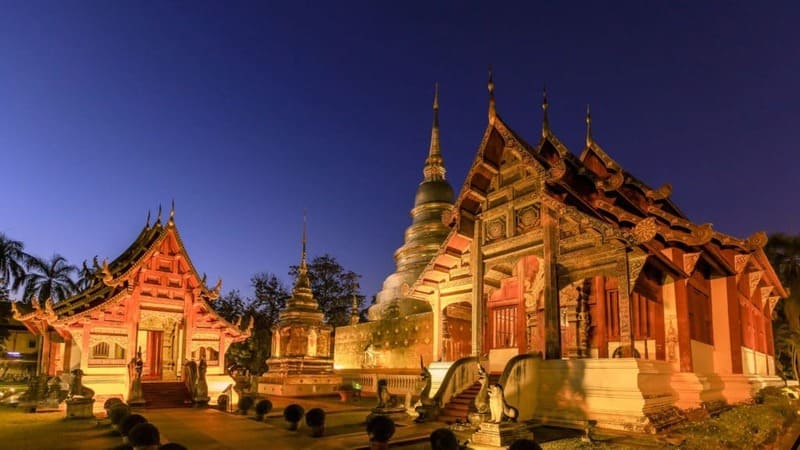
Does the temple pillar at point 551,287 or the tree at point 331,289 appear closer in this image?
the temple pillar at point 551,287

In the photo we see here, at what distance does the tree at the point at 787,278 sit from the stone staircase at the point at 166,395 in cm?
2805

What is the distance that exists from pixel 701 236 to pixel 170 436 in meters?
12.3

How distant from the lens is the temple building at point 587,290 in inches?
484

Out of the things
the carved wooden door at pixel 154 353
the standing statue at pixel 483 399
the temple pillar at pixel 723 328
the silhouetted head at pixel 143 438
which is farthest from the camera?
the carved wooden door at pixel 154 353

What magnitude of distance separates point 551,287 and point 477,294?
264cm

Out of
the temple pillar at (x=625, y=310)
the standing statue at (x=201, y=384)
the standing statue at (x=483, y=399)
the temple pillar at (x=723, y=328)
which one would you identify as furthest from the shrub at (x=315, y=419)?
the temple pillar at (x=723, y=328)

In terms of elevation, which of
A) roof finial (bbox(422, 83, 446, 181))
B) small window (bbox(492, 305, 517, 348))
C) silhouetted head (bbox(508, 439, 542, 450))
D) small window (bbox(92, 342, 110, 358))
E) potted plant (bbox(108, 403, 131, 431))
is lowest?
potted plant (bbox(108, 403, 131, 431))

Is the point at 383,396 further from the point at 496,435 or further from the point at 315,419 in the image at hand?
the point at 496,435

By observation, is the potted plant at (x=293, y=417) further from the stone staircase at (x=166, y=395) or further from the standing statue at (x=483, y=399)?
the stone staircase at (x=166, y=395)

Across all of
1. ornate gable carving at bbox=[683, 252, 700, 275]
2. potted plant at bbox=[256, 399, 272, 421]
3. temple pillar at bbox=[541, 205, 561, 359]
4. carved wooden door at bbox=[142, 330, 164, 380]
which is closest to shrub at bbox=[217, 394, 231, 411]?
potted plant at bbox=[256, 399, 272, 421]

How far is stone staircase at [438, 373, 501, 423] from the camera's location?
13.5m

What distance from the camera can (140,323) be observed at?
24.5 meters

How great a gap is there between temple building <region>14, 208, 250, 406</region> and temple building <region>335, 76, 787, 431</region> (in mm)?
11234

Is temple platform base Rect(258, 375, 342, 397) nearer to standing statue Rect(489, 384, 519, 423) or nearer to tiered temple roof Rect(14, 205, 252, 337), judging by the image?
tiered temple roof Rect(14, 205, 252, 337)
